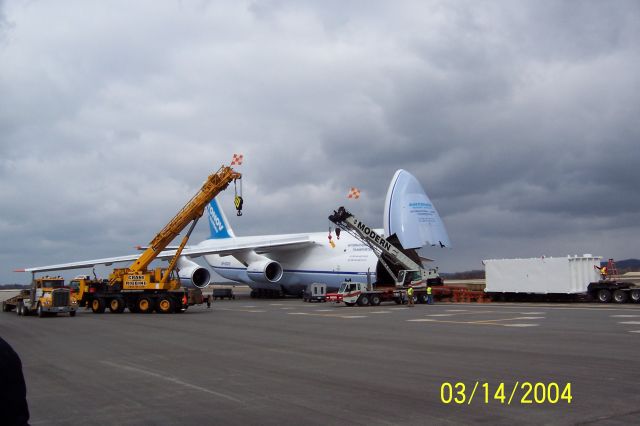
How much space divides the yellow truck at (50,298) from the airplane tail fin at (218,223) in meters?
25.3

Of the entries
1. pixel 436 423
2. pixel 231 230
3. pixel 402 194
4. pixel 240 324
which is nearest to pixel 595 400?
pixel 436 423

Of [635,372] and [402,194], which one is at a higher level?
[402,194]

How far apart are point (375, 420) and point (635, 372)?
5299 mm

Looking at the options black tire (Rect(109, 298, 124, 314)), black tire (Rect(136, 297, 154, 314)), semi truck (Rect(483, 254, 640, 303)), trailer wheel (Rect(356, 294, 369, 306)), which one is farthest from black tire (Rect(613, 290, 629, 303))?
black tire (Rect(109, 298, 124, 314))

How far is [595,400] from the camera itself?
312 inches

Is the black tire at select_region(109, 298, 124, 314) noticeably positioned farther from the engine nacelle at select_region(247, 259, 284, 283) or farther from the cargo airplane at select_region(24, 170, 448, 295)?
the engine nacelle at select_region(247, 259, 284, 283)

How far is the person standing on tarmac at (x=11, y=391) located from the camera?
328cm

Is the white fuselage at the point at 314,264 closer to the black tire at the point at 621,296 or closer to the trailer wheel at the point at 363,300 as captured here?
the trailer wheel at the point at 363,300

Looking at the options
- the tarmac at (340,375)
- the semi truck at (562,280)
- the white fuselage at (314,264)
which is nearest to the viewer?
the tarmac at (340,375)

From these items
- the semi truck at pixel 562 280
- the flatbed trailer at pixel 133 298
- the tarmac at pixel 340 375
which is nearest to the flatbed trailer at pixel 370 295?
the semi truck at pixel 562 280

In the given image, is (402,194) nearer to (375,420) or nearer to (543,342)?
(543,342)

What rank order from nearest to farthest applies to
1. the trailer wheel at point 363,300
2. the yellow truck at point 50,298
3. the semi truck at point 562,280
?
the yellow truck at point 50,298 → the semi truck at point 562,280 → the trailer wheel at point 363,300
